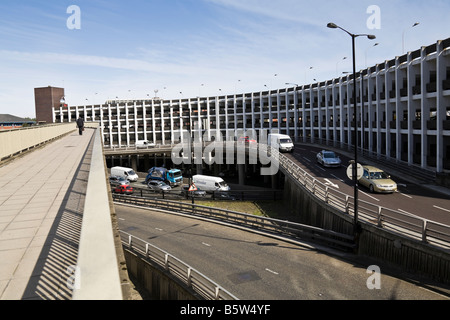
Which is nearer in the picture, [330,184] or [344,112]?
[330,184]

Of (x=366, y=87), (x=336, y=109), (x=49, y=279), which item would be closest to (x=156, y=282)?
(x=49, y=279)

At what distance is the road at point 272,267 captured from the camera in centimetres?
1249

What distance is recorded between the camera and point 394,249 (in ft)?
47.6

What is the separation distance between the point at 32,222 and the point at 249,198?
31.8 meters

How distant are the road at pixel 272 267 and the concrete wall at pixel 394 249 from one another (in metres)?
0.70

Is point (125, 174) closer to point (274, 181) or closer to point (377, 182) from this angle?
point (274, 181)

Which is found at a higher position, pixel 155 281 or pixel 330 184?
pixel 330 184

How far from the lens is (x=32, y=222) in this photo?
7727 millimetres

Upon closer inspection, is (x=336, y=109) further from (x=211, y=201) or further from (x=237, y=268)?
(x=237, y=268)

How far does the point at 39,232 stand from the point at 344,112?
5045 centimetres

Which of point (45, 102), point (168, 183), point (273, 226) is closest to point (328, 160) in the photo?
point (273, 226)

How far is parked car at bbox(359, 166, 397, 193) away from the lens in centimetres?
2273

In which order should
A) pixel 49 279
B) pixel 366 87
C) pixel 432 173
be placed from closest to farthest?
pixel 49 279 → pixel 432 173 → pixel 366 87

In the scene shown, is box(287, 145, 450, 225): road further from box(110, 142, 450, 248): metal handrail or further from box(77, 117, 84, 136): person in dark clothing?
box(77, 117, 84, 136): person in dark clothing
